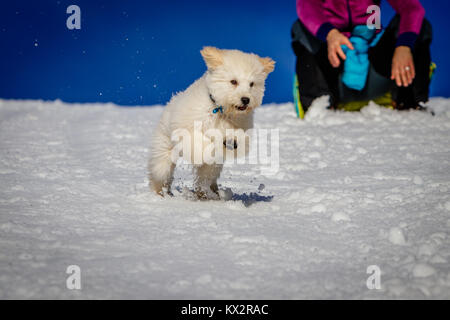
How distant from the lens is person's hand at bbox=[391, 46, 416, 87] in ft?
20.2

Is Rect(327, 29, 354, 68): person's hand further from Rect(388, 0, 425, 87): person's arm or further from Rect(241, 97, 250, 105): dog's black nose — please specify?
Rect(241, 97, 250, 105): dog's black nose

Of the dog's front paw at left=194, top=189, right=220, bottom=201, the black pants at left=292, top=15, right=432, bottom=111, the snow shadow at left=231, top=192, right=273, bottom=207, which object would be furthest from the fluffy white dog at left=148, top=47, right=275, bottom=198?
the black pants at left=292, top=15, right=432, bottom=111

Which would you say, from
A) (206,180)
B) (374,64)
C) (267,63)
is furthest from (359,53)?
(206,180)

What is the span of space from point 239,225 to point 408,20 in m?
4.62

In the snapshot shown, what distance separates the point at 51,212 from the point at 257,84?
5.19 feet

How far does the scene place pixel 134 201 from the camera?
354 centimetres

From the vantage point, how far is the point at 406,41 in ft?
20.4

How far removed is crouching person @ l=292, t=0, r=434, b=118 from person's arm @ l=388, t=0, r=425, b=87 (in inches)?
0.5

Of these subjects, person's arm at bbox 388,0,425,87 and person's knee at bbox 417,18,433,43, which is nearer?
person's arm at bbox 388,0,425,87

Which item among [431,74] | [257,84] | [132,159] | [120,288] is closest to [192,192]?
[257,84]

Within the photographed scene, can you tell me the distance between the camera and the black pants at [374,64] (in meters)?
6.67

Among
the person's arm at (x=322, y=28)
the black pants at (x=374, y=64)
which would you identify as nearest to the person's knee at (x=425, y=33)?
the black pants at (x=374, y=64)

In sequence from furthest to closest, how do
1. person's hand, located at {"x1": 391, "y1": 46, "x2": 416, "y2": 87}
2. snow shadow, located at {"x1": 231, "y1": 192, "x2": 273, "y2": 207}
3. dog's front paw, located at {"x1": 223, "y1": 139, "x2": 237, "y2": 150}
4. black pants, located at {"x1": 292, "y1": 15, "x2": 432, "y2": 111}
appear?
1. black pants, located at {"x1": 292, "y1": 15, "x2": 432, "y2": 111}
2. person's hand, located at {"x1": 391, "y1": 46, "x2": 416, "y2": 87}
3. snow shadow, located at {"x1": 231, "y1": 192, "x2": 273, "y2": 207}
4. dog's front paw, located at {"x1": 223, "y1": 139, "x2": 237, "y2": 150}
